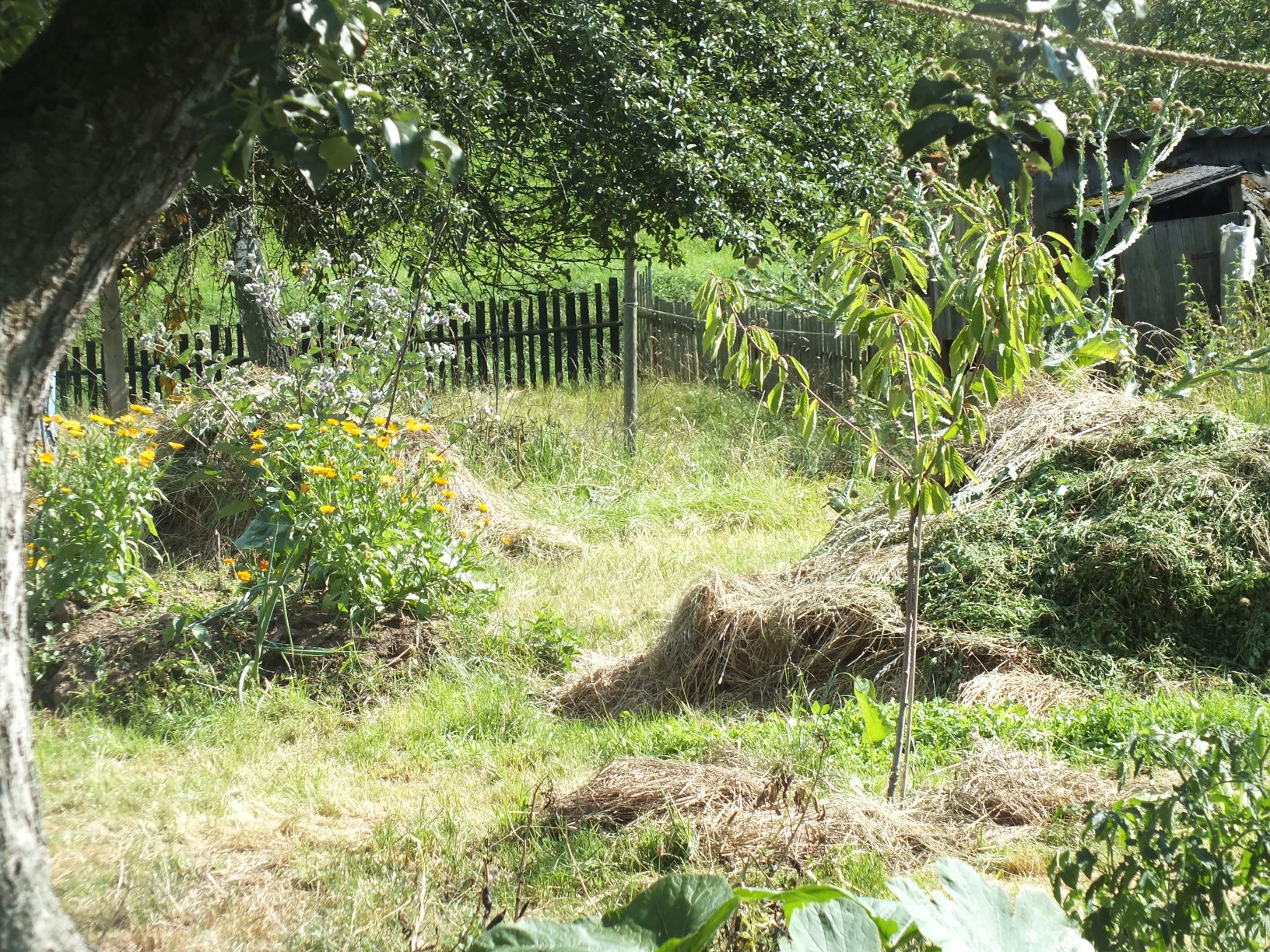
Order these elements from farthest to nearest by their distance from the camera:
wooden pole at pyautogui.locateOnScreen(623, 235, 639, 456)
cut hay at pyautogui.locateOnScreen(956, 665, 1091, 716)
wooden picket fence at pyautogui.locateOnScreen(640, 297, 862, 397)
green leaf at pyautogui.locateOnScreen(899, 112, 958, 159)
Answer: wooden picket fence at pyautogui.locateOnScreen(640, 297, 862, 397)
wooden pole at pyautogui.locateOnScreen(623, 235, 639, 456)
cut hay at pyautogui.locateOnScreen(956, 665, 1091, 716)
green leaf at pyautogui.locateOnScreen(899, 112, 958, 159)

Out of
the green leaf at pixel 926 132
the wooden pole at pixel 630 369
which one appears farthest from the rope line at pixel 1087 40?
the wooden pole at pixel 630 369

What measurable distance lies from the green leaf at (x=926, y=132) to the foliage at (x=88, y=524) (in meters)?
4.64

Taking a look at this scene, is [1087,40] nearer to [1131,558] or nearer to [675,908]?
[675,908]

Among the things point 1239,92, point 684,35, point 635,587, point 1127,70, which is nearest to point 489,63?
point 684,35

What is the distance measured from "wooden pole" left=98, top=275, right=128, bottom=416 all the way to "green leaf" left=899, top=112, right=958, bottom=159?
8.90m

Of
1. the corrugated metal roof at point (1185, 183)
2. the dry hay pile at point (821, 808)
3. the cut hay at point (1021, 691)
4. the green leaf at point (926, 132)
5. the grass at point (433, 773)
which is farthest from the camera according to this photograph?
the corrugated metal roof at point (1185, 183)

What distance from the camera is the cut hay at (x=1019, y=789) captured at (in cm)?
353

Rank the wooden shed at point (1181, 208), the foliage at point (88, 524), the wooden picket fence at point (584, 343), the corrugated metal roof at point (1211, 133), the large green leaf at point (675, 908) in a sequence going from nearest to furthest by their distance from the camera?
the large green leaf at point (675, 908) → the foliage at point (88, 524) → the wooden shed at point (1181, 208) → the wooden picket fence at point (584, 343) → the corrugated metal roof at point (1211, 133)

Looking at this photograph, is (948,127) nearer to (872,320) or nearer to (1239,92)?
(872,320)

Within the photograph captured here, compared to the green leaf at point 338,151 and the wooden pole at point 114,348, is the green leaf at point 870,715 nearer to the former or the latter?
the green leaf at point 338,151

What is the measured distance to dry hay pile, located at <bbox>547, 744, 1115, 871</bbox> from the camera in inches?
127

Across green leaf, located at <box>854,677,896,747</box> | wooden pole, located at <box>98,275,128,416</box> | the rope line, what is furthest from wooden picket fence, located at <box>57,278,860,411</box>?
the rope line

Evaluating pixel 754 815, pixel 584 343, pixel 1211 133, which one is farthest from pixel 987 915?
pixel 1211 133

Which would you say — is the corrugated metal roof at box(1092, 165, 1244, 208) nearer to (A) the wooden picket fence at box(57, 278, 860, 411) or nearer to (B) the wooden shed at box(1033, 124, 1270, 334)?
(B) the wooden shed at box(1033, 124, 1270, 334)
